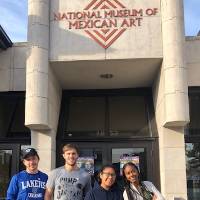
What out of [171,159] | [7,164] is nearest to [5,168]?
[7,164]

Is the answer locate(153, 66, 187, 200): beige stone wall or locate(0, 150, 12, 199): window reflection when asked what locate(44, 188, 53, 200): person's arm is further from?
locate(0, 150, 12, 199): window reflection

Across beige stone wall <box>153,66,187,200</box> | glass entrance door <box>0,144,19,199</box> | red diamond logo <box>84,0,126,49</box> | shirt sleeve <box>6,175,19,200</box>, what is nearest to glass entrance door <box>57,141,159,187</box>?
beige stone wall <box>153,66,187,200</box>

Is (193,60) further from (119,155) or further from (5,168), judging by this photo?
(5,168)

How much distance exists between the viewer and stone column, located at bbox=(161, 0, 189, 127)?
9117 millimetres

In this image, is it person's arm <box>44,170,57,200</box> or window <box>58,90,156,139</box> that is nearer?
person's arm <box>44,170,57,200</box>

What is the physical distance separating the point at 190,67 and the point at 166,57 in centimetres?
131

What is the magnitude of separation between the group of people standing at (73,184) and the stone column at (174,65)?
4534 mm

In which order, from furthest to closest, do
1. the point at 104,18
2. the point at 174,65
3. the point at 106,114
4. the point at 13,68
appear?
the point at 106,114 → the point at 13,68 → the point at 104,18 → the point at 174,65

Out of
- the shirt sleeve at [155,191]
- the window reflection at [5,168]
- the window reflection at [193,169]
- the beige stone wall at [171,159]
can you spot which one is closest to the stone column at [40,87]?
the window reflection at [5,168]

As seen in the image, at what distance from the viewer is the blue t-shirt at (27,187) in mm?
5059

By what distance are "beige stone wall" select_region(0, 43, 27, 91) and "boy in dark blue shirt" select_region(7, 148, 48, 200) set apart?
5.89 m

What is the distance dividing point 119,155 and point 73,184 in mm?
5710

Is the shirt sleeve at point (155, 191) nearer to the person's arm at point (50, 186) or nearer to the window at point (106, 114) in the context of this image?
the person's arm at point (50, 186)

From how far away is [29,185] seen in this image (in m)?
5.09
